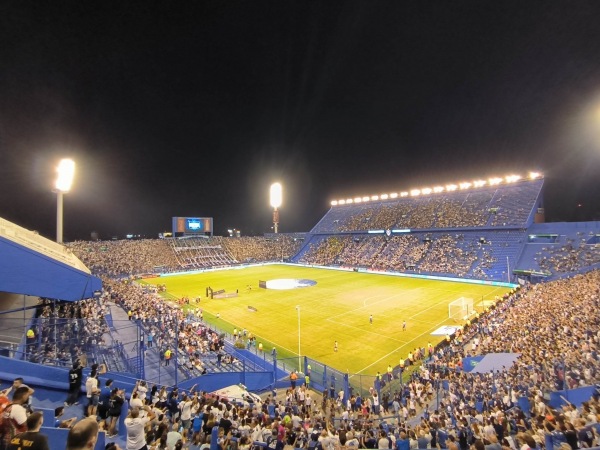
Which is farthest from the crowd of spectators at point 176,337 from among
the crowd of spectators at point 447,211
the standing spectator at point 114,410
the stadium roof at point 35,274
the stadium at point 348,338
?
the crowd of spectators at point 447,211

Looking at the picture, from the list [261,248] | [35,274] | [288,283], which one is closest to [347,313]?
[288,283]

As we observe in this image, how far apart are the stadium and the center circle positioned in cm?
48

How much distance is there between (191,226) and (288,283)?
4729 cm

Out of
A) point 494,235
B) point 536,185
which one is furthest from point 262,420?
point 536,185

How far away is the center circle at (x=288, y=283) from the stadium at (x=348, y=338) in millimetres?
484

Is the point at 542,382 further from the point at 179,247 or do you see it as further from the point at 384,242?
the point at 179,247

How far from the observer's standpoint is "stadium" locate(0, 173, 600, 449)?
10.3 metres

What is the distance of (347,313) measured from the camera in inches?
1390

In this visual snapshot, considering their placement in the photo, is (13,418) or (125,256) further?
(125,256)

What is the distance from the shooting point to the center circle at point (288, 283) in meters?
51.6

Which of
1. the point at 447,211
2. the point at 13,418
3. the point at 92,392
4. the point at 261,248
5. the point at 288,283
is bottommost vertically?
the point at 92,392

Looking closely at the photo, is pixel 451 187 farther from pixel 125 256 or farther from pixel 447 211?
pixel 125 256

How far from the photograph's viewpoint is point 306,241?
95.9 metres

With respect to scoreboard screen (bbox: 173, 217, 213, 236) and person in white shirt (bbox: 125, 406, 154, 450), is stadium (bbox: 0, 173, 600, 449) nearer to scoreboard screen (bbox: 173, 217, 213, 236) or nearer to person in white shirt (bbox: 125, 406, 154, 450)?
person in white shirt (bbox: 125, 406, 154, 450)
